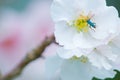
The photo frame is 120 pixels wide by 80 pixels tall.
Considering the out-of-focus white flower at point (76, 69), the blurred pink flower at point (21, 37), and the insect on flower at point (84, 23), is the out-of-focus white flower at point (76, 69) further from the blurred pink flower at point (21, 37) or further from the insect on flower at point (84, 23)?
the blurred pink flower at point (21, 37)

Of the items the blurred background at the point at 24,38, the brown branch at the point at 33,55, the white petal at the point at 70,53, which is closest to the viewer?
the white petal at the point at 70,53

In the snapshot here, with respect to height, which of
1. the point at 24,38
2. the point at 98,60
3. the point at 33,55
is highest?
the point at 98,60

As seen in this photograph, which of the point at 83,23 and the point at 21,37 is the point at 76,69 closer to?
the point at 83,23

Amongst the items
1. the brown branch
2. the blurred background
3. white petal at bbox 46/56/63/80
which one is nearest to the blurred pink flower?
the blurred background

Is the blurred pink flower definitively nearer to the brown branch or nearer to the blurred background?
the blurred background

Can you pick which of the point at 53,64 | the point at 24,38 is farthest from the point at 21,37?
the point at 53,64

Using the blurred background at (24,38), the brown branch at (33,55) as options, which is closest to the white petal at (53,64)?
the brown branch at (33,55)

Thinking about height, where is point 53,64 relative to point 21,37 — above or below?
above

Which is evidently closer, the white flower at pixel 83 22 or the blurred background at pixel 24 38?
the white flower at pixel 83 22
